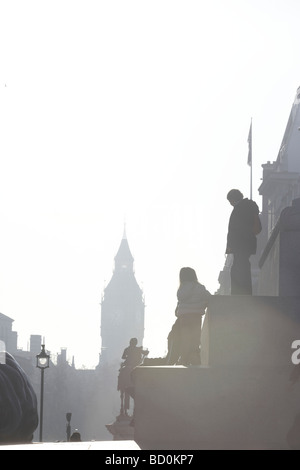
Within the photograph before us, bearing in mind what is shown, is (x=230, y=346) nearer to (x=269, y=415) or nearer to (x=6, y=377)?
(x=269, y=415)

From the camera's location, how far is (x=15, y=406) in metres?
19.5

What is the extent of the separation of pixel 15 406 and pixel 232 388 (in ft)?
16.7

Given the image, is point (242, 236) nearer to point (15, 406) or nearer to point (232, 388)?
point (232, 388)

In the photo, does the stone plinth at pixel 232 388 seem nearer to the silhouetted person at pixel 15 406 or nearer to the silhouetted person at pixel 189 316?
the silhouetted person at pixel 189 316

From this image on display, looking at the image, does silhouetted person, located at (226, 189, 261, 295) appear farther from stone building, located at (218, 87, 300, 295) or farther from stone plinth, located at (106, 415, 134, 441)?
stone building, located at (218, 87, 300, 295)

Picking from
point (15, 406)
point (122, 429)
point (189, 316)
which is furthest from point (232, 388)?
point (122, 429)

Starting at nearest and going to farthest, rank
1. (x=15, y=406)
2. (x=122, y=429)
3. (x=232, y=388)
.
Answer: (x=232, y=388) → (x=15, y=406) → (x=122, y=429)

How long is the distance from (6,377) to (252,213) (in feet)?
17.5

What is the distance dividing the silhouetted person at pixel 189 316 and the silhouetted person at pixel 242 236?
65 centimetres

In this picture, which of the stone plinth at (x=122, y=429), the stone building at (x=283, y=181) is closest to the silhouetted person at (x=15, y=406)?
the stone plinth at (x=122, y=429)

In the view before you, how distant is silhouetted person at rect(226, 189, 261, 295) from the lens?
17.1 meters

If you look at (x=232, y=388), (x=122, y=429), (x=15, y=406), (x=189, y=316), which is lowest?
(x=122, y=429)

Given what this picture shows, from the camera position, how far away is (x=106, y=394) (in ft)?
597
